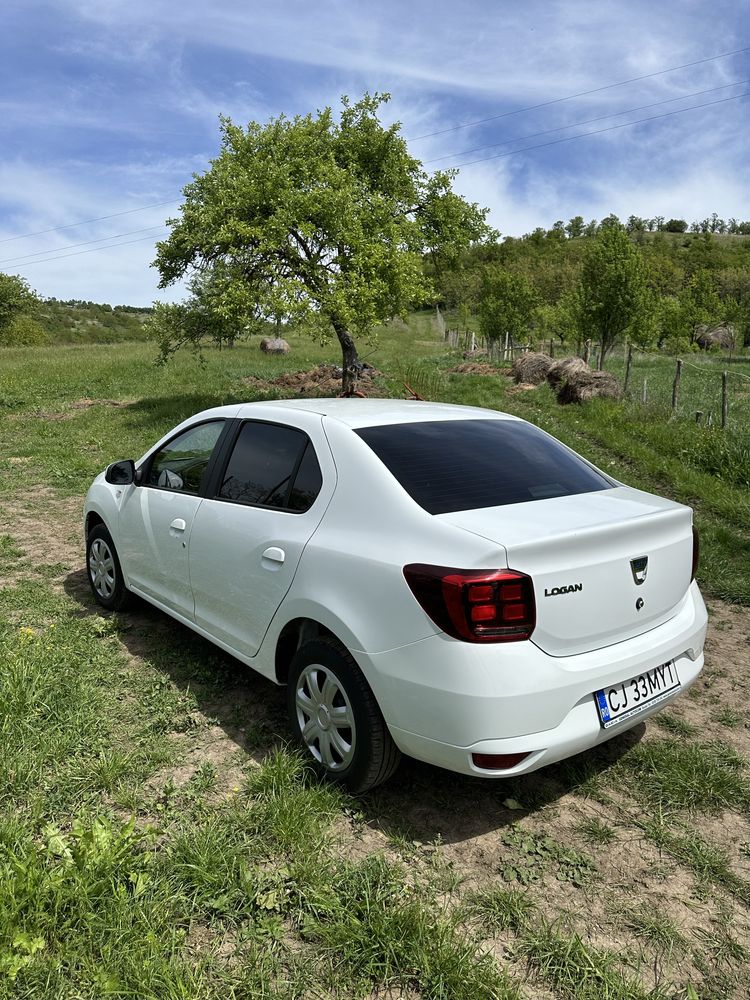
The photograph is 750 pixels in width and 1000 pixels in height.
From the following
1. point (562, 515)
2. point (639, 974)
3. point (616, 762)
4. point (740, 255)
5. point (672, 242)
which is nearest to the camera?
point (639, 974)

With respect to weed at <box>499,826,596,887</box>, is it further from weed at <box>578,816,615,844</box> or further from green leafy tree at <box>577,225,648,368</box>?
green leafy tree at <box>577,225,648,368</box>

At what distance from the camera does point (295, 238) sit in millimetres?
17562

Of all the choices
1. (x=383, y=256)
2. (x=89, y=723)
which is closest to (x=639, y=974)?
(x=89, y=723)

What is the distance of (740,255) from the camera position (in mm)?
104375

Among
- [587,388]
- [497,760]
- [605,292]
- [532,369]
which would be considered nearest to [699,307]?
[605,292]

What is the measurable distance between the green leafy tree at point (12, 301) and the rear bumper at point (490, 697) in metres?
62.6

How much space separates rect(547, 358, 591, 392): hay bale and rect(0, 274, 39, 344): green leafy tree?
168 feet

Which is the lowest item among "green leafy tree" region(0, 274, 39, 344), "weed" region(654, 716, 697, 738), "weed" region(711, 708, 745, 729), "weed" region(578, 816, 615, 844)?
"weed" region(711, 708, 745, 729)

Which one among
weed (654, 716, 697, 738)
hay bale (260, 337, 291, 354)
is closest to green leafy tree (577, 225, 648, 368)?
hay bale (260, 337, 291, 354)

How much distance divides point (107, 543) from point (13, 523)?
3.45m

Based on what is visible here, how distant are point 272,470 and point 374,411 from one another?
0.60 m

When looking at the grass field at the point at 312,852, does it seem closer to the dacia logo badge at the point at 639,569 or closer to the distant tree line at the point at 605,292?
the dacia logo badge at the point at 639,569

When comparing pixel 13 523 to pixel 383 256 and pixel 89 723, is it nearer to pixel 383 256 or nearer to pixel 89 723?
pixel 89 723

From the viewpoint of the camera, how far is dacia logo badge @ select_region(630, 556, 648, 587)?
2709 mm
